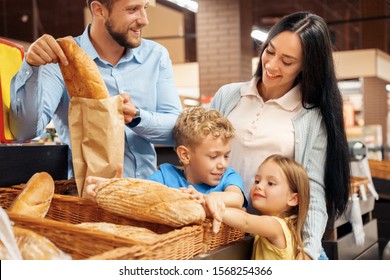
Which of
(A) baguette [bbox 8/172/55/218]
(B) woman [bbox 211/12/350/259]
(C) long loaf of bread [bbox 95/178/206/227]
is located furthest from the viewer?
(B) woman [bbox 211/12/350/259]

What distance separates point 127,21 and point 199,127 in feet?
1.17

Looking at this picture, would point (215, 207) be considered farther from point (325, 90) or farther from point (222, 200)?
point (325, 90)

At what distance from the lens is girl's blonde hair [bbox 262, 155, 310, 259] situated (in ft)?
4.91

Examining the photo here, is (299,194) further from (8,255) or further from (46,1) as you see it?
(46,1)

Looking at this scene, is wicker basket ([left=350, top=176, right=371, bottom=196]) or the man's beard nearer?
the man's beard

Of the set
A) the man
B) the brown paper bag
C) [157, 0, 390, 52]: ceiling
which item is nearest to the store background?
[157, 0, 390, 52]: ceiling

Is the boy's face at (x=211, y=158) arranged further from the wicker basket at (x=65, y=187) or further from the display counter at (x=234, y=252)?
the wicker basket at (x=65, y=187)

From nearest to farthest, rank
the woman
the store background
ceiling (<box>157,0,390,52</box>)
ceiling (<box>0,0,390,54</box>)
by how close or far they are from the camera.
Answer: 1. the woman
2. the store background
3. ceiling (<box>157,0,390,52</box>)
4. ceiling (<box>0,0,390,54</box>)

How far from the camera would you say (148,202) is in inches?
46.2

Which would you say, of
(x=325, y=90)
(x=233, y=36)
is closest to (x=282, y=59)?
(x=325, y=90)

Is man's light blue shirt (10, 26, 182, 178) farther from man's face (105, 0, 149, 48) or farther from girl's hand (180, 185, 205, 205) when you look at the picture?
girl's hand (180, 185, 205, 205)

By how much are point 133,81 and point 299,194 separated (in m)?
0.60

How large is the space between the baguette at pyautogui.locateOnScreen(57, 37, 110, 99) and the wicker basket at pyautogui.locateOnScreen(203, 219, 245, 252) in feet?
1.45
